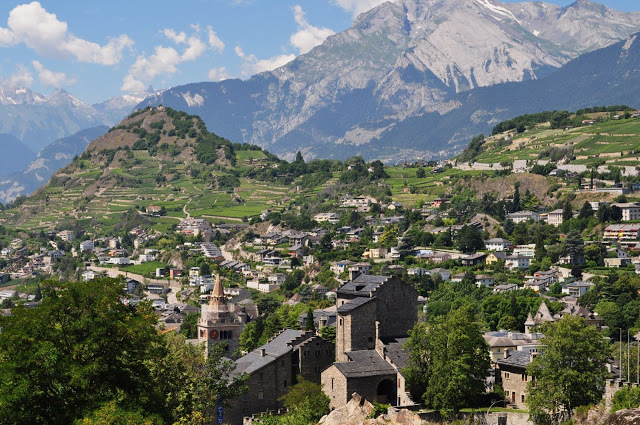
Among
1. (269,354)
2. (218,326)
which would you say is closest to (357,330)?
(269,354)

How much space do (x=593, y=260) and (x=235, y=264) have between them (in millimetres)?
69276

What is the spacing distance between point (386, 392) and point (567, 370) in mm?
13202

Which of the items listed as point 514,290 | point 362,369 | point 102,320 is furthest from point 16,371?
point 514,290

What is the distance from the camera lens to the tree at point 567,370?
55250mm

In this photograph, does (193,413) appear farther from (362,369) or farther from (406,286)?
(406,286)

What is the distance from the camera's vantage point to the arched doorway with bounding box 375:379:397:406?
6381 cm

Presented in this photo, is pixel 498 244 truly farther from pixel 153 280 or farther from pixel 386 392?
pixel 386 392

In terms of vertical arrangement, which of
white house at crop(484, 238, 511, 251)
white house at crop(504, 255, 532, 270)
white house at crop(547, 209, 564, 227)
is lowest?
white house at crop(504, 255, 532, 270)

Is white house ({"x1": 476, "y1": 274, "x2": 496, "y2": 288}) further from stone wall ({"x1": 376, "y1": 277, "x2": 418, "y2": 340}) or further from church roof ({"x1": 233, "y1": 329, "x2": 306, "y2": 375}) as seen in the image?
stone wall ({"x1": 376, "y1": 277, "x2": 418, "y2": 340})

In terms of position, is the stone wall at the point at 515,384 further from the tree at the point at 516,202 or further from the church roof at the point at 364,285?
the tree at the point at 516,202

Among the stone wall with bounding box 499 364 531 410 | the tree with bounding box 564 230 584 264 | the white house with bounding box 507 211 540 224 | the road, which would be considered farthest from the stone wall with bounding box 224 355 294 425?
the white house with bounding box 507 211 540 224

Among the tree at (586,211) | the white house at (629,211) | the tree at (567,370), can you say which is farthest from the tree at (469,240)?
the tree at (567,370)

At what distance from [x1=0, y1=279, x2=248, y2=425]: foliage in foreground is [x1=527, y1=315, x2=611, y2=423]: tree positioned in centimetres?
2206

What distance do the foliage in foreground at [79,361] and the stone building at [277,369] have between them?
854 inches
